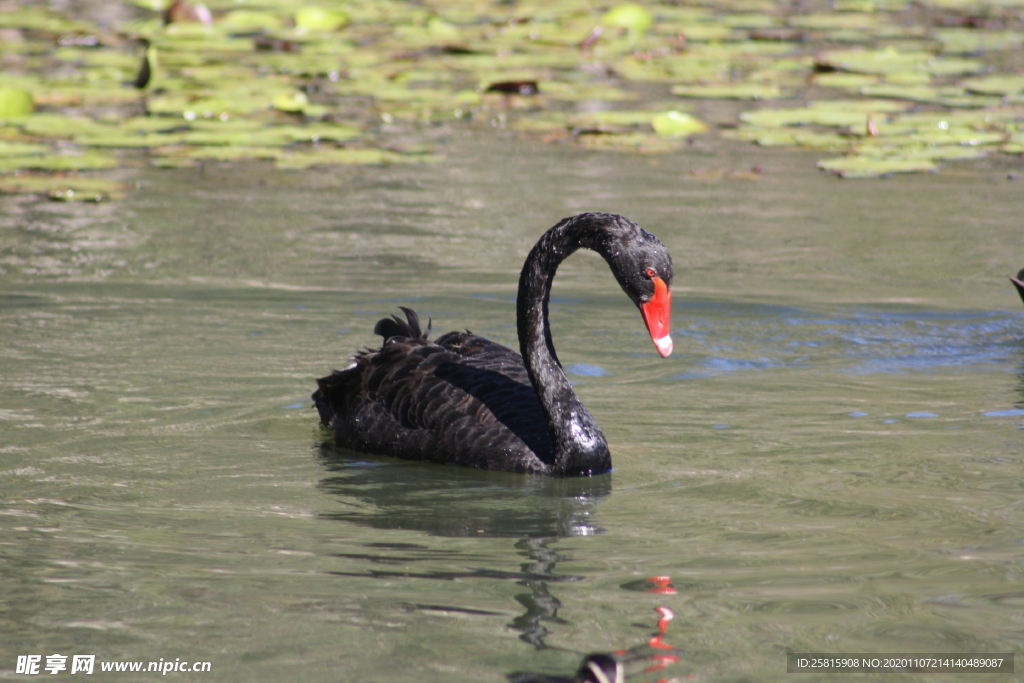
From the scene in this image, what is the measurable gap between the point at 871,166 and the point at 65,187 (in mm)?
5824

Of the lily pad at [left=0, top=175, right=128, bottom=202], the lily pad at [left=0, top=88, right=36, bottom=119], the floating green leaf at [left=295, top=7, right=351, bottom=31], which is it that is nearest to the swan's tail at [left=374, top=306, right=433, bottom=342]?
the lily pad at [left=0, top=175, right=128, bottom=202]

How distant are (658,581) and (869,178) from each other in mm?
7413

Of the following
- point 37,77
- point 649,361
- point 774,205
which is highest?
point 37,77

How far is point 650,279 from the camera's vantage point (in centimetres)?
487

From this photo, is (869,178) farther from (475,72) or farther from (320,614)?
(320,614)

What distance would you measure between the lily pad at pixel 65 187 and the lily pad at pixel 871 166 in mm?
5179

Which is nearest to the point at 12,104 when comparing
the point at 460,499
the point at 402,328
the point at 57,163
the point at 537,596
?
the point at 57,163

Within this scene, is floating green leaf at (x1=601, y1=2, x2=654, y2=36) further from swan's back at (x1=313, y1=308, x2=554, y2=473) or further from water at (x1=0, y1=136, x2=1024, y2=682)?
swan's back at (x1=313, y1=308, x2=554, y2=473)

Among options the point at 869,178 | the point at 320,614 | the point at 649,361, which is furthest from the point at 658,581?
the point at 869,178

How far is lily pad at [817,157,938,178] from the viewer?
9961mm

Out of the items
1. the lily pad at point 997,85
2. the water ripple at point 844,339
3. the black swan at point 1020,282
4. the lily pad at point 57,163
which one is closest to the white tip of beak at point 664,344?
the water ripple at point 844,339

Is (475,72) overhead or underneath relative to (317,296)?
overhead

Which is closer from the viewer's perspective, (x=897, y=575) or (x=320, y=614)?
(x=320, y=614)

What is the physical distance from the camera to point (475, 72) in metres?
13.8
